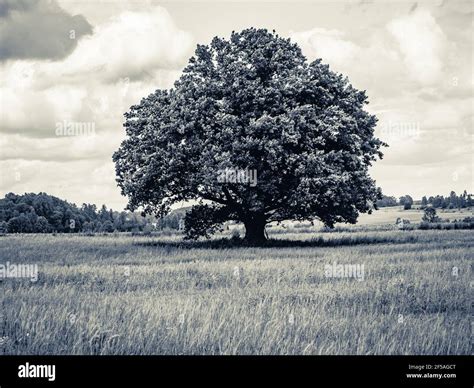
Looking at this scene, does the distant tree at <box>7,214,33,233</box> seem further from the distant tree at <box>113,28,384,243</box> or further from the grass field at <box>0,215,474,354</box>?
the grass field at <box>0,215,474,354</box>

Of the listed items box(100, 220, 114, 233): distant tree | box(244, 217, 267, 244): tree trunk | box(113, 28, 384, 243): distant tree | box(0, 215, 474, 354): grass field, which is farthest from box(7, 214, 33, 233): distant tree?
box(0, 215, 474, 354): grass field

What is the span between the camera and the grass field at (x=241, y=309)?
10688 millimetres

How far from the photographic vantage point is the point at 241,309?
1374 cm

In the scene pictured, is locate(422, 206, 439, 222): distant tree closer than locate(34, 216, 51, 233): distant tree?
No

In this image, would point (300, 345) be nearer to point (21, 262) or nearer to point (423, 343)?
point (423, 343)

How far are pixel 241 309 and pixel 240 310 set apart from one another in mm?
37

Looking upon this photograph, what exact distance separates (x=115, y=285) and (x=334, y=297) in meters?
6.64

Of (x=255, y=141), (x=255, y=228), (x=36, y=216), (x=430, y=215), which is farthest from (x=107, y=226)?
(x=255, y=141)

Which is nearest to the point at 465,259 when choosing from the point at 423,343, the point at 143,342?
the point at 423,343

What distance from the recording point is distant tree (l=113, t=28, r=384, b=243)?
34531 millimetres

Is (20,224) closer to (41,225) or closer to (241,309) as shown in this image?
(41,225)

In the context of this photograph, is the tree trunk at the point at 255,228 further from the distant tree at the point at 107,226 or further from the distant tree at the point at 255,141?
the distant tree at the point at 107,226

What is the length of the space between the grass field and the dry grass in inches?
1.3

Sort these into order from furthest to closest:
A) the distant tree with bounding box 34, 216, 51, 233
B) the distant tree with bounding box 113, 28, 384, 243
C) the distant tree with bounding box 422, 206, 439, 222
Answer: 1. the distant tree with bounding box 422, 206, 439, 222
2. the distant tree with bounding box 34, 216, 51, 233
3. the distant tree with bounding box 113, 28, 384, 243
